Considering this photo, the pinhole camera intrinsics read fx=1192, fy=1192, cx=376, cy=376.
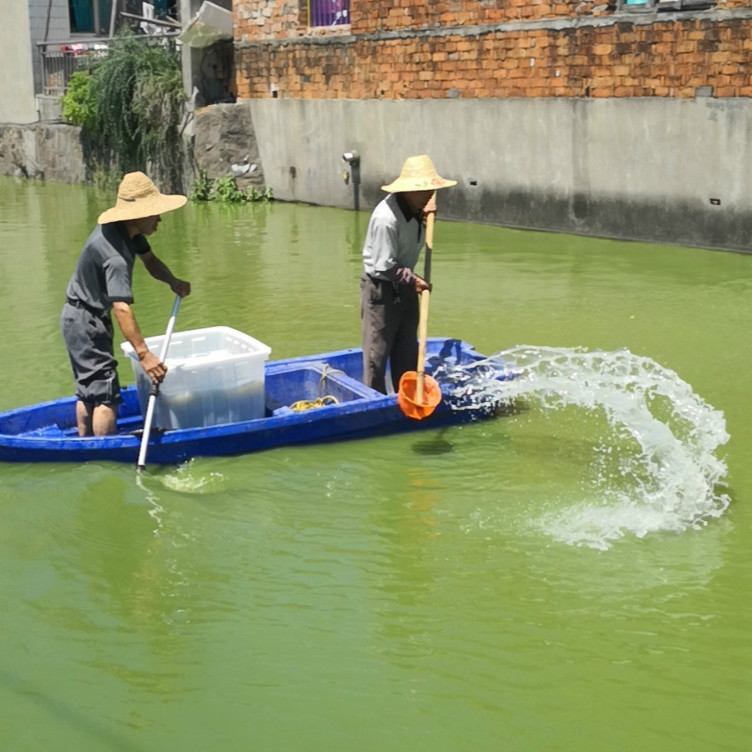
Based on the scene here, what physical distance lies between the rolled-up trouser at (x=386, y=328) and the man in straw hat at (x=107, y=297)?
1309mm

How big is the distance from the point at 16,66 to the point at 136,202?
63.2 ft

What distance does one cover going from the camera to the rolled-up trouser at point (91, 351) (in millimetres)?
6371

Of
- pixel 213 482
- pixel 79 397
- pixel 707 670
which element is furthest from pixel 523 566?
pixel 79 397

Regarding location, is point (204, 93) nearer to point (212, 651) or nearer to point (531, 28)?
point (531, 28)

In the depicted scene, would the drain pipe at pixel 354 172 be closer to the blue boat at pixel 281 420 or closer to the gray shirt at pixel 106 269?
the blue boat at pixel 281 420

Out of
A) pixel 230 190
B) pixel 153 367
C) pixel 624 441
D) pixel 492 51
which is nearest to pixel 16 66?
pixel 230 190

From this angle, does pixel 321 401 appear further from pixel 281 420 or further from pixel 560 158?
pixel 560 158

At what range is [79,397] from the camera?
657 centimetres

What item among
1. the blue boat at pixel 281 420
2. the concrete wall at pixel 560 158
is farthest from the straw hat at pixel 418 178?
the concrete wall at pixel 560 158

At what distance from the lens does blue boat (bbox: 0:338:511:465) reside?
649 cm

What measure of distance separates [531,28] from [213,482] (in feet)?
29.4

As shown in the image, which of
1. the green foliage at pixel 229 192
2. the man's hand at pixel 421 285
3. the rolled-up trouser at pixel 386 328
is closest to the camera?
the man's hand at pixel 421 285

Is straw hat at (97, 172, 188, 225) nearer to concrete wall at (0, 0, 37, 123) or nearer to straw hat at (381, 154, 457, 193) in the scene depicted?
straw hat at (381, 154, 457, 193)

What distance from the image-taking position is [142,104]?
18.5m
